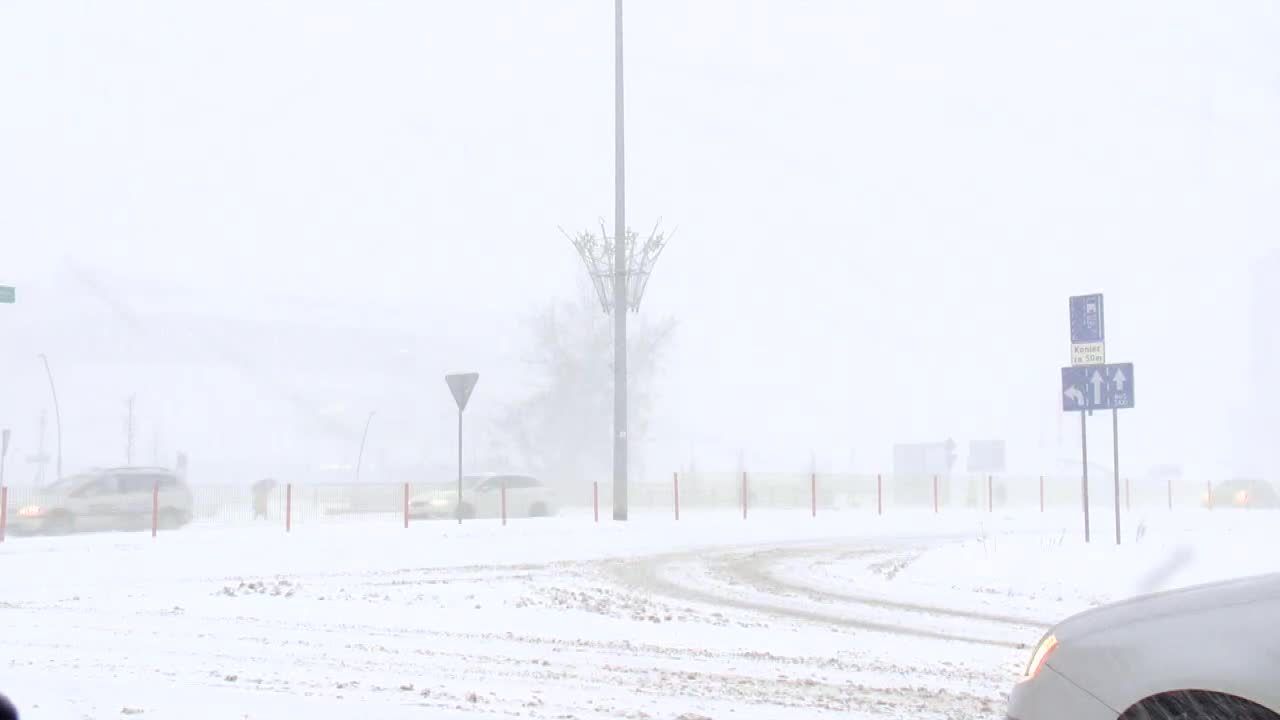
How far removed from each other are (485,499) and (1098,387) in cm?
2243

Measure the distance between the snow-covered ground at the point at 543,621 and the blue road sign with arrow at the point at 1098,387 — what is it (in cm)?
202

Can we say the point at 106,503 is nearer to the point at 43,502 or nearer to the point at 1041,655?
the point at 43,502

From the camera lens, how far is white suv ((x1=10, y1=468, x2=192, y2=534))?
3091 cm

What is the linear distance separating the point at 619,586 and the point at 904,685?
8183 millimetres

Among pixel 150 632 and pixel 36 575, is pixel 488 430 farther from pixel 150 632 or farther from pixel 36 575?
pixel 150 632

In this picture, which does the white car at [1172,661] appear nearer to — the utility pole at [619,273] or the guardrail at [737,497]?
the utility pole at [619,273]

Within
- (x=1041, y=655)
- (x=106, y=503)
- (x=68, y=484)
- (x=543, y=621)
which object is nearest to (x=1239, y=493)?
(x=106, y=503)

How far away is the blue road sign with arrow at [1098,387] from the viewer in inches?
766

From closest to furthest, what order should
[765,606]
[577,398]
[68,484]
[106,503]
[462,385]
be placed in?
[765,606]
[462,385]
[106,503]
[68,484]
[577,398]

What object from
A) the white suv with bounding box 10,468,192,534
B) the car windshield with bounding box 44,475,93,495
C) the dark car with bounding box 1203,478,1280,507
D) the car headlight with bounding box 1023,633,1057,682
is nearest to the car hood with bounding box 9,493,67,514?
the white suv with bounding box 10,468,192,534

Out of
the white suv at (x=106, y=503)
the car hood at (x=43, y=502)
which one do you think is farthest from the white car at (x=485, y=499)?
the car hood at (x=43, y=502)

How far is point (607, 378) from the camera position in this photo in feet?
239

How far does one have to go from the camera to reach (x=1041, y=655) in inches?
208

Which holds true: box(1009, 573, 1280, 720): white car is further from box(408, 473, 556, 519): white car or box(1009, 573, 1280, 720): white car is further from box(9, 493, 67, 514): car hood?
box(408, 473, 556, 519): white car
